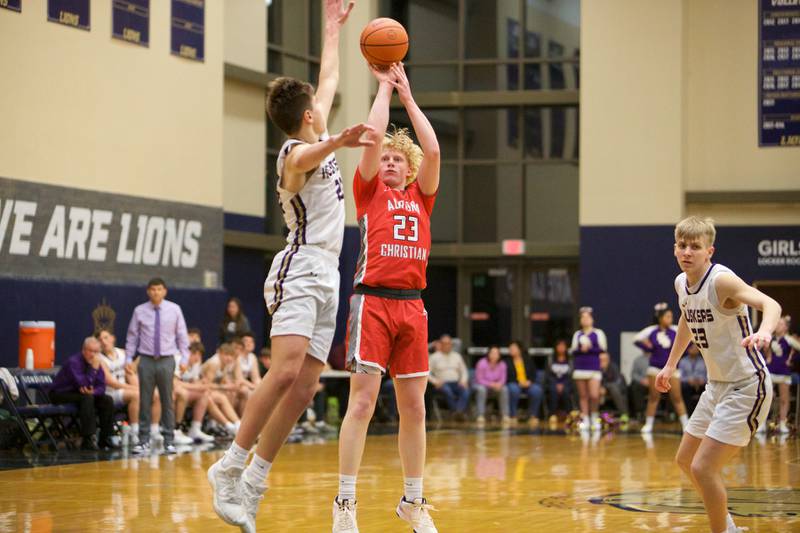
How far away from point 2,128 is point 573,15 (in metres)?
12.0

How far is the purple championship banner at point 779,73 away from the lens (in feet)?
62.1

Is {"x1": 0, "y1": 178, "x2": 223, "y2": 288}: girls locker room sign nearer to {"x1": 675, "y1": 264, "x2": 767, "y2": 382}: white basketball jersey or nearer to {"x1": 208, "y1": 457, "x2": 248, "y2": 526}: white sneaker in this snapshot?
{"x1": 208, "y1": 457, "x2": 248, "y2": 526}: white sneaker

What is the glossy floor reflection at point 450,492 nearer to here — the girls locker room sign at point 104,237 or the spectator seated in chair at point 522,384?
the girls locker room sign at point 104,237

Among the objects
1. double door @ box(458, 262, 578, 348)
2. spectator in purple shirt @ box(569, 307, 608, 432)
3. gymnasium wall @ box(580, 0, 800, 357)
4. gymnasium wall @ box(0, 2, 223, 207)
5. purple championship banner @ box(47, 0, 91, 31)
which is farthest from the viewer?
double door @ box(458, 262, 578, 348)

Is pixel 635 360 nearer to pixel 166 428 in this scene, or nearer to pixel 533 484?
pixel 166 428

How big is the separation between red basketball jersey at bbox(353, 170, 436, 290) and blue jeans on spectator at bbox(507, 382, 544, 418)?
1420cm

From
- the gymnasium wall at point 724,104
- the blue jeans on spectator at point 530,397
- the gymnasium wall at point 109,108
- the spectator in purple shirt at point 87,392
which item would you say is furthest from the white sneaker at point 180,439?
the gymnasium wall at point 724,104

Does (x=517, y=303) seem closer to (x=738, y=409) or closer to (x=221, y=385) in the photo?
(x=221, y=385)

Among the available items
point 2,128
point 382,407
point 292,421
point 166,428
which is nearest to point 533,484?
point 292,421

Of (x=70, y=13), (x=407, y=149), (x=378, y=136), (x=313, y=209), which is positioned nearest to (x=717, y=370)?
(x=407, y=149)

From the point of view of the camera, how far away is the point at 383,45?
6035mm

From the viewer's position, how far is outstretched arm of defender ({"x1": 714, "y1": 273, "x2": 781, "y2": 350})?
199 inches

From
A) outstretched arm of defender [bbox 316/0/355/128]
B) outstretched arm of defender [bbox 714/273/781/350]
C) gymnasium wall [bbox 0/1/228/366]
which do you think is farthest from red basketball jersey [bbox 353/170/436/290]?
gymnasium wall [bbox 0/1/228/366]

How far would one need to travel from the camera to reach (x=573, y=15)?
22.8m
